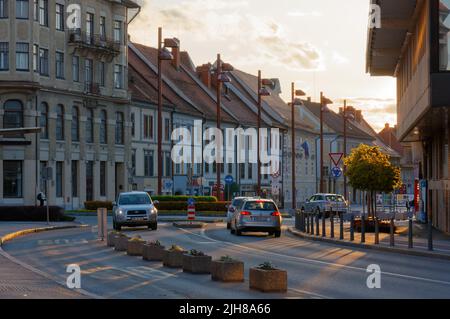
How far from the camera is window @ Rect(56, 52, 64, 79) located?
72.2 m

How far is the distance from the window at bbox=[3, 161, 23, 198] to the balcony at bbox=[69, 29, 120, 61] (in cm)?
983

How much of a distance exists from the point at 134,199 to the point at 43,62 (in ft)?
89.8

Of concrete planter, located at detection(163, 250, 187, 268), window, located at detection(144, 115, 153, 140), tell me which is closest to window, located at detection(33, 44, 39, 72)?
window, located at detection(144, 115, 153, 140)

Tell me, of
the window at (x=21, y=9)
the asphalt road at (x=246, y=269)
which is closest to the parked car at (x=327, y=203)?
the window at (x=21, y=9)

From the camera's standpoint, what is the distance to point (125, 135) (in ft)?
263

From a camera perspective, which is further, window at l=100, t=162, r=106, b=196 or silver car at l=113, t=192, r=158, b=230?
window at l=100, t=162, r=106, b=196

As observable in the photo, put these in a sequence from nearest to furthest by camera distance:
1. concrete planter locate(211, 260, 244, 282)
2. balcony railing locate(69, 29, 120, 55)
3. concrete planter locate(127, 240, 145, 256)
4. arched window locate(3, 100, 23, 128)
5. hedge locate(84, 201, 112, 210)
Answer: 1. concrete planter locate(211, 260, 244, 282)
2. concrete planter locate(127, 240, 145, 256)
3. arched window locate(3, 100, 23, 128)
4. hedge locate(84, 201, 112, 210)
5. balcony railing locate(69, 29, 120, 55)

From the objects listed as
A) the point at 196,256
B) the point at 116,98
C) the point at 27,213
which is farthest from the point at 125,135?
the point at 196,256

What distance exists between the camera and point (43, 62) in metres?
70.7

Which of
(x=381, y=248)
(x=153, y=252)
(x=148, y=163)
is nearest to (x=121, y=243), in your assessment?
(x=153, y=252)

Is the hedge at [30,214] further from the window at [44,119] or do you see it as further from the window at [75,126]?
the window at [75,126]

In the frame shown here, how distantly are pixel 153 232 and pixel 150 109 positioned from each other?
42244mm

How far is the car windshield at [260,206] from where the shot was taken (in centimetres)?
4065

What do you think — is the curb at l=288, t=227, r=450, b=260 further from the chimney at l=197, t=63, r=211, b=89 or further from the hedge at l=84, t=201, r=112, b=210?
the chimney at l=197, t=63, r=211, b=89
